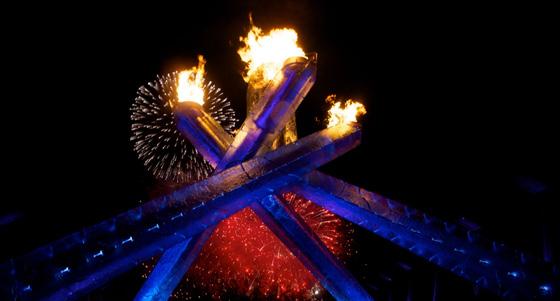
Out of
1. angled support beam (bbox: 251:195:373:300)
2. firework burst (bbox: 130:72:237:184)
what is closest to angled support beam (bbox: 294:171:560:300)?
angled support beam (bbox: 251:195:373:300)

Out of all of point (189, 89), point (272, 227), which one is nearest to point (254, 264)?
point (272, 227)

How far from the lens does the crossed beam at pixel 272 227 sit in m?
2.28

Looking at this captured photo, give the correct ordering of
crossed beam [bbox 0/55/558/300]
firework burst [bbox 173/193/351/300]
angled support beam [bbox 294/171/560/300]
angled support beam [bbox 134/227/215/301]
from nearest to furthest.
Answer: crossed beam [bbox 0/55/558/300] < angled support beam [bbox 294/171/560/300] < angled support beam [bbox 134/227/215/301] < firework burst [bbox 173/193/351/300]

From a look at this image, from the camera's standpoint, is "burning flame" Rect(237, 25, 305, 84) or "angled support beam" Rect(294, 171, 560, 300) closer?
"angled support beam" Rect(294, 171, 560, 300)

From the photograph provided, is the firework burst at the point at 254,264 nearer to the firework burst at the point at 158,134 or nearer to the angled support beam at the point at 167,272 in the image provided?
the angled support beam at the point at 167,272

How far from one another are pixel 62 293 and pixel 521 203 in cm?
736

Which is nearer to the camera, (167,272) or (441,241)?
(441,241)

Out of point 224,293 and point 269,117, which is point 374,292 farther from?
point 269,117

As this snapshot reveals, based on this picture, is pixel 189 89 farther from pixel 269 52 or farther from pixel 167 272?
pixel 167 272

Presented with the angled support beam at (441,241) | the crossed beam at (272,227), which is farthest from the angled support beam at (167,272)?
the angled support beam at (441,241)

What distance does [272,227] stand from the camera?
3.57m

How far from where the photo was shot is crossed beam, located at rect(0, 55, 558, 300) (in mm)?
2281

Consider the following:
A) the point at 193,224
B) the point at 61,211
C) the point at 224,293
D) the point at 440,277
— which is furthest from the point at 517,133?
the point at 61,211

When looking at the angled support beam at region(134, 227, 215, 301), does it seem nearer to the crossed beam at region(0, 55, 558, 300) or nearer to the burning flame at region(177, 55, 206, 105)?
the crossed beam at region(0, 55, 558, 300)
